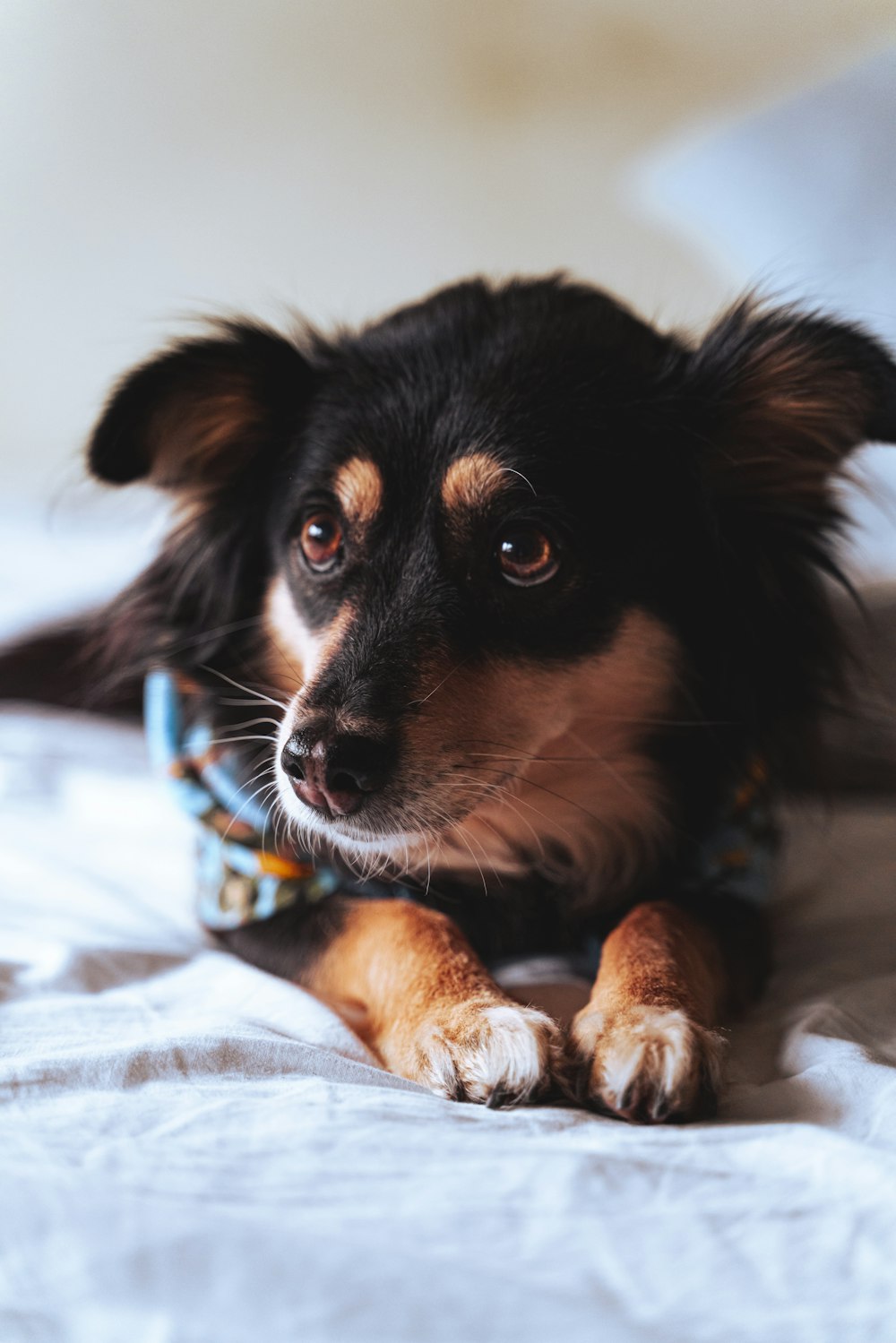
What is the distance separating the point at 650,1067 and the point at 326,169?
8.98 feet

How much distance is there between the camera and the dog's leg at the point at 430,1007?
101cm

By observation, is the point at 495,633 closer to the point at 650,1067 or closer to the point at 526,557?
the point at 526,557

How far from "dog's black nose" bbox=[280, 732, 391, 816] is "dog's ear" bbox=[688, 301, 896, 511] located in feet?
2.03

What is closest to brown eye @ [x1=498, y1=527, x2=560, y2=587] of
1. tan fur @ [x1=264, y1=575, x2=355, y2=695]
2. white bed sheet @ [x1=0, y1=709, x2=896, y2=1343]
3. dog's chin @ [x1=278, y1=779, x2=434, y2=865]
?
tan fur @ [x1=264, y1=575, x2=355, y2=695]

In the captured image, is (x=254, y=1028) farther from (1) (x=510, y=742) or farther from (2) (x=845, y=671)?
(2) (x=845, y=671)

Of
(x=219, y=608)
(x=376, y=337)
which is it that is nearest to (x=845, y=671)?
(x=376, y=337)

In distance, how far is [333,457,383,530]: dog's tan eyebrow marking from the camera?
1370 mm

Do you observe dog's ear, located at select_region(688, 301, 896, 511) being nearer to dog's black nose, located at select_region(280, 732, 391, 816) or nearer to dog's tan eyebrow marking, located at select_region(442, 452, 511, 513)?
dog's tan eyebrow marking, located at select_region(442, 452, 511, 513)

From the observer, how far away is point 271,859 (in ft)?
4.87

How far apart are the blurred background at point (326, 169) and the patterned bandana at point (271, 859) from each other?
2.63 feet

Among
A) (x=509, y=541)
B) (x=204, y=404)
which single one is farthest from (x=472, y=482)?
(x=204, y=404)

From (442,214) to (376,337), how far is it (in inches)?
67.6

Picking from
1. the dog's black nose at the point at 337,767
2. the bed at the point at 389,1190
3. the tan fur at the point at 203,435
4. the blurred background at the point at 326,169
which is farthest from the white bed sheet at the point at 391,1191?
the blurred background at the point at 326,169

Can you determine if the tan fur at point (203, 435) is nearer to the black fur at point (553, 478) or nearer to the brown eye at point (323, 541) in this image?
the black fur at point (553, 478)
